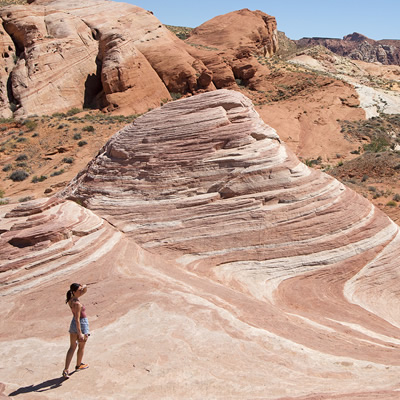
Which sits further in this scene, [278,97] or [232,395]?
[278,97]

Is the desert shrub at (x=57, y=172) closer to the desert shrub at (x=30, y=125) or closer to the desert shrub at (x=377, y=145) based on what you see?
the desert shrub at (x=30, y=125)

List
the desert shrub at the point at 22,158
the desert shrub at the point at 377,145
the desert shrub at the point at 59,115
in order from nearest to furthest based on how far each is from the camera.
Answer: the desert shrub at the point at 22,158 < the desert shrub at the point at 377,145 < the desert shrub at the point at 59,115

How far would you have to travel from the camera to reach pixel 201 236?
32.6 feet

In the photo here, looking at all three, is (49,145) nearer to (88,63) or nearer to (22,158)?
(22,158)

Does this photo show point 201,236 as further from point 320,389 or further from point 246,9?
point 246,9

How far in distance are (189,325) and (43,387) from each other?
2.33 meters

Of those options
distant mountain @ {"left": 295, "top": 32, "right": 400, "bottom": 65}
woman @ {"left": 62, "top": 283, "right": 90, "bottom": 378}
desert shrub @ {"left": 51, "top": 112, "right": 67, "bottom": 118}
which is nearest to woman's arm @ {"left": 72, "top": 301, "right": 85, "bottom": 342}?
woman @ {"left": 62, "top": 283, "right": 90, "bottom": 378}

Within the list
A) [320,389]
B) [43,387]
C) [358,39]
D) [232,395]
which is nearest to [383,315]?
[320,389]

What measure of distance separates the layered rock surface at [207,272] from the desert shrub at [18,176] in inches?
528


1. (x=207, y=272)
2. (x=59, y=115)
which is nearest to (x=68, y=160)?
(x=59, y=115)

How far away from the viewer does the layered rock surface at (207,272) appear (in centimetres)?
568

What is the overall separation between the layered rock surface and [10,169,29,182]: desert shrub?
13409 millimetres

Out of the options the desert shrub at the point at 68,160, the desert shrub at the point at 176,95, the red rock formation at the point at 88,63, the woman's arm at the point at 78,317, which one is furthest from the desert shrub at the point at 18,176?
the woman's arm at the point at 78,317

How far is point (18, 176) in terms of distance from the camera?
82.9ft
